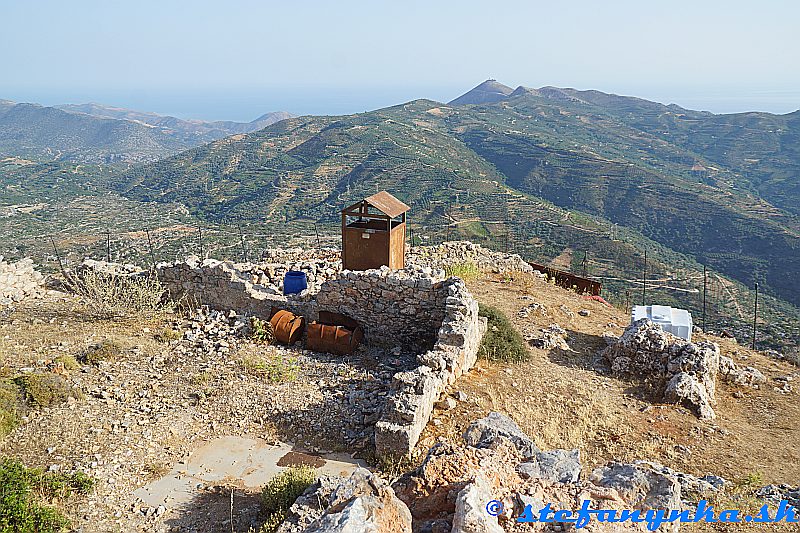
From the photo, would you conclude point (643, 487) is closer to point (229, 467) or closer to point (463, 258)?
point (229, 467)

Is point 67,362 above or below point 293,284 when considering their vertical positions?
below

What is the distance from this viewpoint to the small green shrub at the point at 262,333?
36.4 feet

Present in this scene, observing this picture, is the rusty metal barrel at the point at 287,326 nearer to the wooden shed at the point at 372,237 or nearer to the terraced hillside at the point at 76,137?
the wooden shed at the point at 372,237

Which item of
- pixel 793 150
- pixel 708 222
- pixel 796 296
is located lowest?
pixel 796 296

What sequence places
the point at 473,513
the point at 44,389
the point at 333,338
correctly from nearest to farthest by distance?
the point at 473,513 → the point at 44,389 → the point at 333,338

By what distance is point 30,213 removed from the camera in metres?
52.2

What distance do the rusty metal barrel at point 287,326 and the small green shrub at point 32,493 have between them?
4.83 metres

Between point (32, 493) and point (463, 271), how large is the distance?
1165cm

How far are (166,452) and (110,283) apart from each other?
598 cm

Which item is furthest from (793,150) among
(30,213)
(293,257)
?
(30,213)

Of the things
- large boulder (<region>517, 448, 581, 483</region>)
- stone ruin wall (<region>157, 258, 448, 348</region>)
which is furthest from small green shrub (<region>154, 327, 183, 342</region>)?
large boulder (<region>517, 448, 581, 483</region>)

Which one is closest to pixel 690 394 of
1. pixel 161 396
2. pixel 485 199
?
pixel 161 396

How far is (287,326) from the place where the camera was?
440 inches

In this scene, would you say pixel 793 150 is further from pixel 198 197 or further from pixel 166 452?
pixel 166 452
